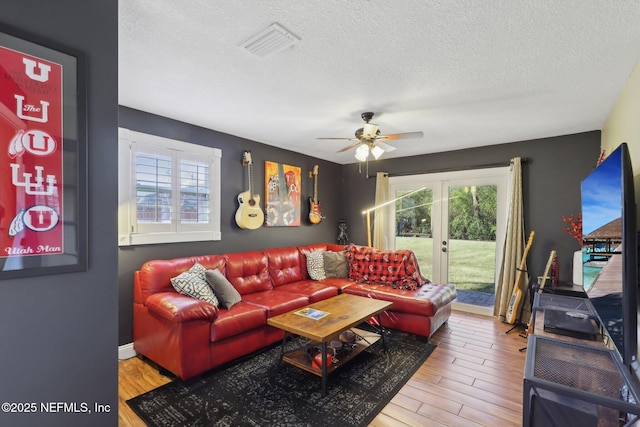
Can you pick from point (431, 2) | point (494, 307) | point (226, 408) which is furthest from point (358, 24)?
point (494, 307)

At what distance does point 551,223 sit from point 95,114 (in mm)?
4629

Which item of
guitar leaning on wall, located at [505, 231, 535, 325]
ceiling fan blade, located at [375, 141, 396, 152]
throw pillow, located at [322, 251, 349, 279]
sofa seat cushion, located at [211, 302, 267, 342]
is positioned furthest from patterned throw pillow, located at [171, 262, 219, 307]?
guitar leaning on wall, located at [505, 231, 535, 325]

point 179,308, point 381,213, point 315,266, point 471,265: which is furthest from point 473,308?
point 179,308

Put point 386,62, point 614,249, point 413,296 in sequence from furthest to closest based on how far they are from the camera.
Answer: point 413,296 → point 386,62 → point 614,249

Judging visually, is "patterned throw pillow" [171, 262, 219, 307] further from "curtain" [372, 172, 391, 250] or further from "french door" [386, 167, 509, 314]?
"french door" [386, 167, 509, 314]

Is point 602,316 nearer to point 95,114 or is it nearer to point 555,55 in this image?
point 555,55

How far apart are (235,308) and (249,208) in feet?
4.61

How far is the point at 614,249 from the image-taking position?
149 cm

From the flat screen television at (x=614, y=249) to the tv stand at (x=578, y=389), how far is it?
0.10 meters

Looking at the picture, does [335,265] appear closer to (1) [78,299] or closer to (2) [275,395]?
(2) [275,395]

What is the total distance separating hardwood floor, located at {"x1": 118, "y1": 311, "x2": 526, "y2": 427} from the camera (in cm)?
197

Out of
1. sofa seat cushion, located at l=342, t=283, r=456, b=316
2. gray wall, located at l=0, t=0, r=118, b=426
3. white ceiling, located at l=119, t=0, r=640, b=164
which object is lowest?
sofa seat cushion, located at l=342, t=283, r=456, b=316

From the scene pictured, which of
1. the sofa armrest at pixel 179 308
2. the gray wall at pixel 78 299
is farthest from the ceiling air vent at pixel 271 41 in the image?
the sofa armrest at pixel 179 308

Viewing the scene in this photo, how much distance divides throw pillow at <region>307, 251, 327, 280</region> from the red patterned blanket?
0.42 meters
